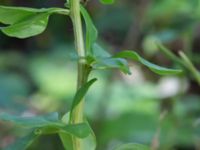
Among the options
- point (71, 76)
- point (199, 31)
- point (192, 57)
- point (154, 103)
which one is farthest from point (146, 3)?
point (199, 31)

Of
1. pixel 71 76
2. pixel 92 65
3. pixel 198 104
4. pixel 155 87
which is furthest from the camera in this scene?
pixel 71 76

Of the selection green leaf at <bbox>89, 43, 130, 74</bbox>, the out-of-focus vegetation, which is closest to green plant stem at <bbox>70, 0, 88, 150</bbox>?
green leaf at <bbox>89, 43, 130, 74</bbox>

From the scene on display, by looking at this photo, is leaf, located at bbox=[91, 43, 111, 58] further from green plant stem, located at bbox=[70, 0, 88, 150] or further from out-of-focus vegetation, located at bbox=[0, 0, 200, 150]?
out-of-focus vegetation, located at bbox=[0, 0, 200, 150]

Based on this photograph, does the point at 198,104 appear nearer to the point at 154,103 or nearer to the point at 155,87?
the point at 154,103

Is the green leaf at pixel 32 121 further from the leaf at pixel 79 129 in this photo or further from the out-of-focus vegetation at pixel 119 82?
the out-of-focus vegetation at pixel 119 82

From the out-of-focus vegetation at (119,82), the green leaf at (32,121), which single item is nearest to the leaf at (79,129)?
the green leaf at (32,121)

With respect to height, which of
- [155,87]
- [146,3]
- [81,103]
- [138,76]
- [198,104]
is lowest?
[138,76]
